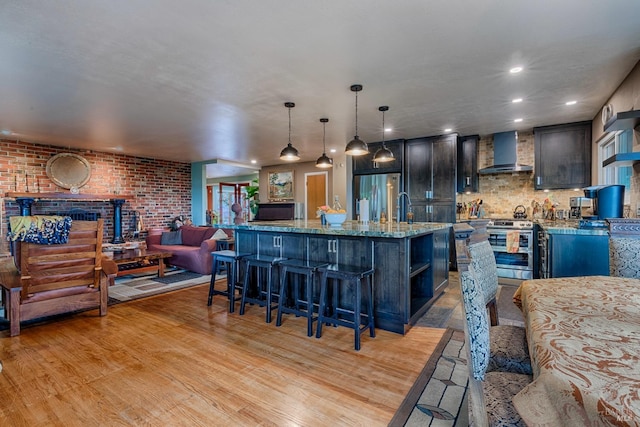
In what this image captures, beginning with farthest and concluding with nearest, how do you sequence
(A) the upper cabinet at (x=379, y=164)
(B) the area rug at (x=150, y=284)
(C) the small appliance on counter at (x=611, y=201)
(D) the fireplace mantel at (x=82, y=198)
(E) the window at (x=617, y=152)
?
(A) the upper cabinet at (x=379, y=164) < (D) the fireplace mantel at (x=82, y=198) < (B) the area rug at (x=150, y=284) < (E) the window at (x=617, y=152) < (C) the small appliance on counter at (x=611, y=201)

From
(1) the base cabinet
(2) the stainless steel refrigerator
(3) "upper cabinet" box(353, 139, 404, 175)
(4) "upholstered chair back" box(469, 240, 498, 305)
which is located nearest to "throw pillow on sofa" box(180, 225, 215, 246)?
(2) the stainless steel refrigerator

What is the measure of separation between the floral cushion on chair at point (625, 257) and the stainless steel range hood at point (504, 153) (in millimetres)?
3417

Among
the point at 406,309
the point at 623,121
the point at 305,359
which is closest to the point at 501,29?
the point at 623,121

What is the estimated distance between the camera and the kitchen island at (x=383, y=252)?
115 inches

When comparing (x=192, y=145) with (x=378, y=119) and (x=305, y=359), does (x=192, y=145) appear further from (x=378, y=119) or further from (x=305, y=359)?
(x=305, y=359)

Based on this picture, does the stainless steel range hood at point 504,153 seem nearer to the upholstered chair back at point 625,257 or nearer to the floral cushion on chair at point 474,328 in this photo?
the upholstered chair back at point 625,257

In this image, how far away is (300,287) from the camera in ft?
11.4

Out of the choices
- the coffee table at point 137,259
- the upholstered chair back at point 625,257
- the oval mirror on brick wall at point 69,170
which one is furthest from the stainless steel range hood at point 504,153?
the oval mirror on brick wall at point 69,170

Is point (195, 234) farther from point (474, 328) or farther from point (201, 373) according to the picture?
point (474, 328)

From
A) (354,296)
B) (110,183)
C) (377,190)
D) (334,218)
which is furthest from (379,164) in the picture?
(110,183)

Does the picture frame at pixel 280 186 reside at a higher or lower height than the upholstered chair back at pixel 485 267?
higher

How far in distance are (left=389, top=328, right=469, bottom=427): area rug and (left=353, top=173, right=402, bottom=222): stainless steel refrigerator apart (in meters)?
3.77

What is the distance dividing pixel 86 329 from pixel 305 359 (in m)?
2.20

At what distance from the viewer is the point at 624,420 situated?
2.12 feet
